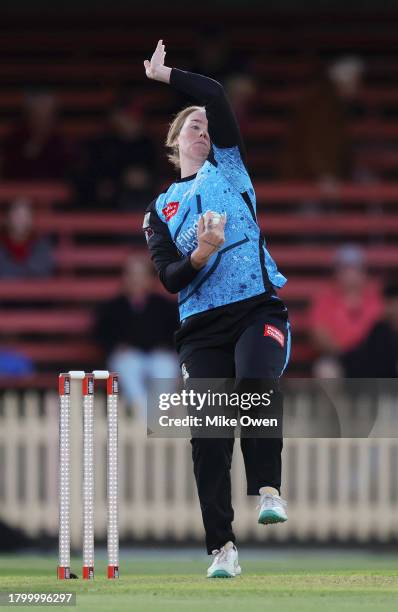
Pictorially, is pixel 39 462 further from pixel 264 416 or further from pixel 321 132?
pixel 264 416

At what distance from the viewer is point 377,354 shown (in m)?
12.9

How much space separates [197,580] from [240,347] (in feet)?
3.65

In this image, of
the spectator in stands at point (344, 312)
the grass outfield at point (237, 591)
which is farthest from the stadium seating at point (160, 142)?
the grass outfield at point (237, 591)

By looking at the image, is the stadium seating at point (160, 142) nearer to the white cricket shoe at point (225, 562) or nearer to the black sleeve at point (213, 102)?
the white cricket shoe at point (225, 562)

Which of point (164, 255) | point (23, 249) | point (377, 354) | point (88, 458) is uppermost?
point (23, 249)

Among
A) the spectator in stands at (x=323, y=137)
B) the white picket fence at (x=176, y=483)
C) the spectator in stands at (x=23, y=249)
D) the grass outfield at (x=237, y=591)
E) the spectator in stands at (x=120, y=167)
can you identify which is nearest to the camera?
the grass outfield at (x=237, y=591)

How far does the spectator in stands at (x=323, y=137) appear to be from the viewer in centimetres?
1472

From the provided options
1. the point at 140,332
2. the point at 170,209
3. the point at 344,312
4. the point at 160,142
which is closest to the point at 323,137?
the point at 160,142

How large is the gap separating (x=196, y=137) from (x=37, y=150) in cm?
758

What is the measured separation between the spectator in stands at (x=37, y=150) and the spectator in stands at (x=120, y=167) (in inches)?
10.8

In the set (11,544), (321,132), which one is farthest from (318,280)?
(11,544)

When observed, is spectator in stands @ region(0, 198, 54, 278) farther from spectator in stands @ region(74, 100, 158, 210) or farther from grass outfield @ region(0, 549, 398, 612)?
grass outfield @ region(0, 549, 398, 612)

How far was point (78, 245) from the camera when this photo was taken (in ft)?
49.0

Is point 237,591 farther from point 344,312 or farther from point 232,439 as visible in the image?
point 344,312
